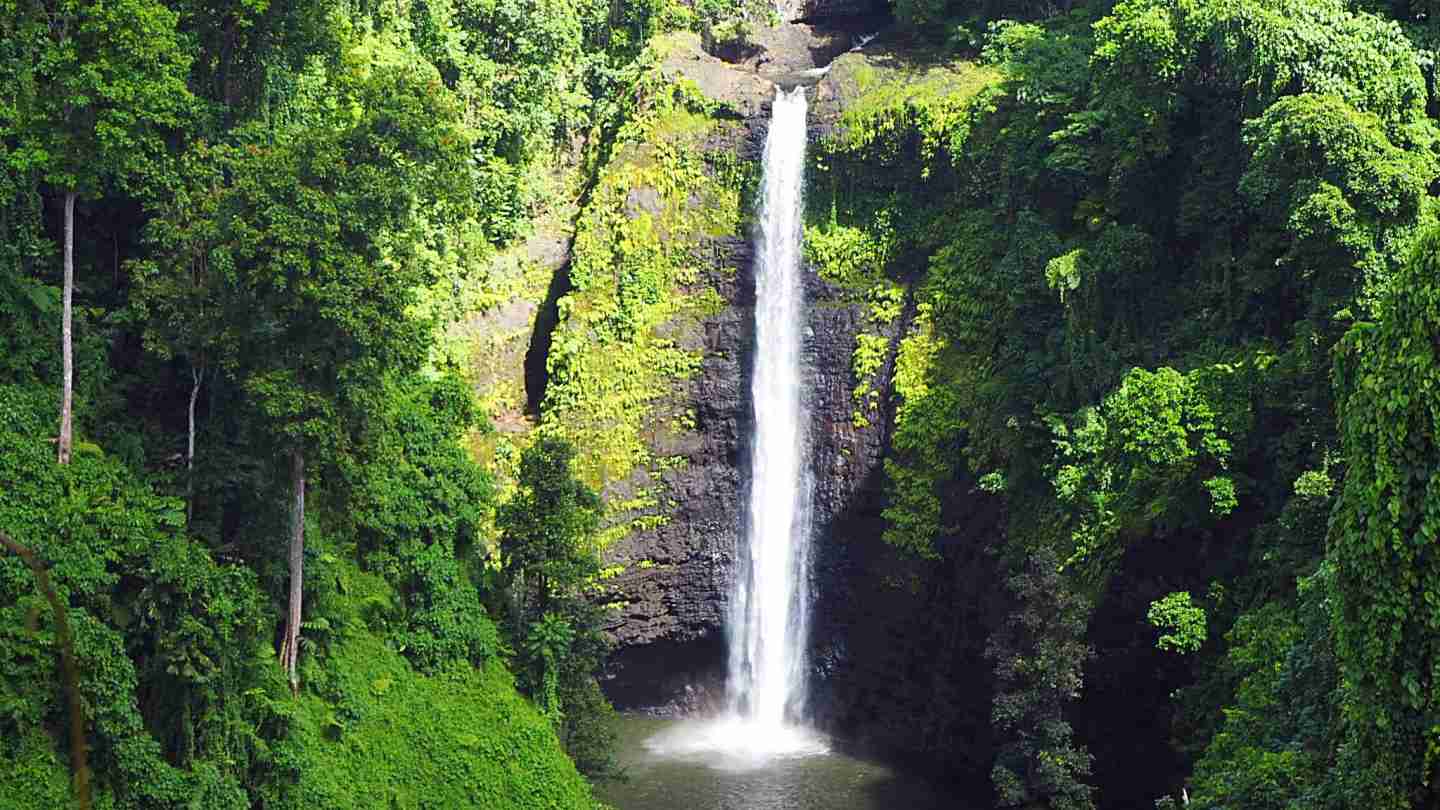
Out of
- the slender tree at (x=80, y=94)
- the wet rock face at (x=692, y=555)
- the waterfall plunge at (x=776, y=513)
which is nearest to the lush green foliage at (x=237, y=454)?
the slender tree at (x=80, y=94)

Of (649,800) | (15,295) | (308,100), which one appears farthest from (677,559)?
(15,295)

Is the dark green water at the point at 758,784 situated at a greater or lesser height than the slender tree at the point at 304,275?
lesser

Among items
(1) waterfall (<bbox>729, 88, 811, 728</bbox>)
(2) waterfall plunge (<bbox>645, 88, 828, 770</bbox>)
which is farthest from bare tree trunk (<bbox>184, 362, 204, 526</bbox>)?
(1) waterfall (<bbox>729, 88, 811, 728</bbox>)

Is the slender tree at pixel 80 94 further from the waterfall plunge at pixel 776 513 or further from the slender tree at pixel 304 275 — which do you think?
the waterfall plunge at pixel 776 513

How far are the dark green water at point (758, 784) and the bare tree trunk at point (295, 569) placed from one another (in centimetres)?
597

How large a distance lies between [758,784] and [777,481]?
6.76m

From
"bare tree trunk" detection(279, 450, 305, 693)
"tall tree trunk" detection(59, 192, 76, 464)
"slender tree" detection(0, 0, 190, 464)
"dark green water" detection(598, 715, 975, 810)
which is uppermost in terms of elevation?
"slender tree" detection(0, 0, 190, 464)

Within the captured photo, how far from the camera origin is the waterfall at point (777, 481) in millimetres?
28234

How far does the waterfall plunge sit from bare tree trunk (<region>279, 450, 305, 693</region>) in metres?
8.98

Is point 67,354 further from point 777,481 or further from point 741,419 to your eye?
point 777,481

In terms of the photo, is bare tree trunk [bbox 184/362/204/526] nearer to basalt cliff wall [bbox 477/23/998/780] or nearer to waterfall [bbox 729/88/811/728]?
basalt cliff wall [bbox 477/23/998/780]

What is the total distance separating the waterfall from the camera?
28234 mm

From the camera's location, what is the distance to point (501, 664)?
22.9m

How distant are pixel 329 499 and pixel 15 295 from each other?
5199 millimetres
